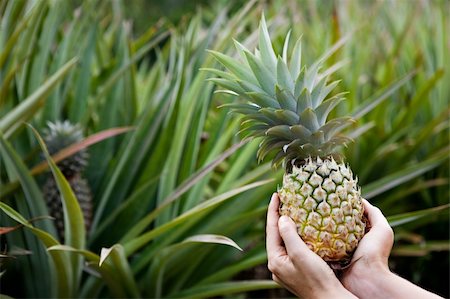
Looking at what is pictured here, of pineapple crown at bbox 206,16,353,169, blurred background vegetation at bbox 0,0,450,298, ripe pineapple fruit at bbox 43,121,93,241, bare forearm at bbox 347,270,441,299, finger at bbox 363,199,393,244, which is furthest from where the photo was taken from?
ripe pineapple fruit at bbox 43,121,93,241

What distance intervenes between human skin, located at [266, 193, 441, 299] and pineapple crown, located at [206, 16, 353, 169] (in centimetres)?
21

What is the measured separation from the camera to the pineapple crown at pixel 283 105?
72.7 inches

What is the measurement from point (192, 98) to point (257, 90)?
1047 mm

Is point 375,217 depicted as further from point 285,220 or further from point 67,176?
point 67,176

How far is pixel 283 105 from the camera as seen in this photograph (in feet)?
6.16

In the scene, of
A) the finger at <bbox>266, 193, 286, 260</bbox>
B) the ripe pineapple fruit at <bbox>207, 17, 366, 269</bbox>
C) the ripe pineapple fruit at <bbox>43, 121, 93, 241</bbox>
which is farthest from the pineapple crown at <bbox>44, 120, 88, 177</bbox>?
the finger at <bbox>266, 193, 286, 260</bbox>

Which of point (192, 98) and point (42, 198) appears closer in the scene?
point (42, 198)

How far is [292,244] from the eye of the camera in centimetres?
168

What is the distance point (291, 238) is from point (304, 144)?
27cm

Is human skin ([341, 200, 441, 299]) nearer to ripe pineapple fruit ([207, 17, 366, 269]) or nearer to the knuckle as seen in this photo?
ripe pineapple fruit ([207, 17, 366, 269])

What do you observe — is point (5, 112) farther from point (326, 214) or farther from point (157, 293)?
point (326, 214)

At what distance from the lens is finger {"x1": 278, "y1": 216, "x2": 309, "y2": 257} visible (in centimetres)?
167

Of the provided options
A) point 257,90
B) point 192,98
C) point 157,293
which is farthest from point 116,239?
point 257,90

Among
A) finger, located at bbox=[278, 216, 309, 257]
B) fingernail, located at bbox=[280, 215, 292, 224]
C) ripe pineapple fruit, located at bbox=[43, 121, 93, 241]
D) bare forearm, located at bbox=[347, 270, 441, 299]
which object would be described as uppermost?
ripe pineapple fruit, located at bbox=[43, 121, 93, 241]
